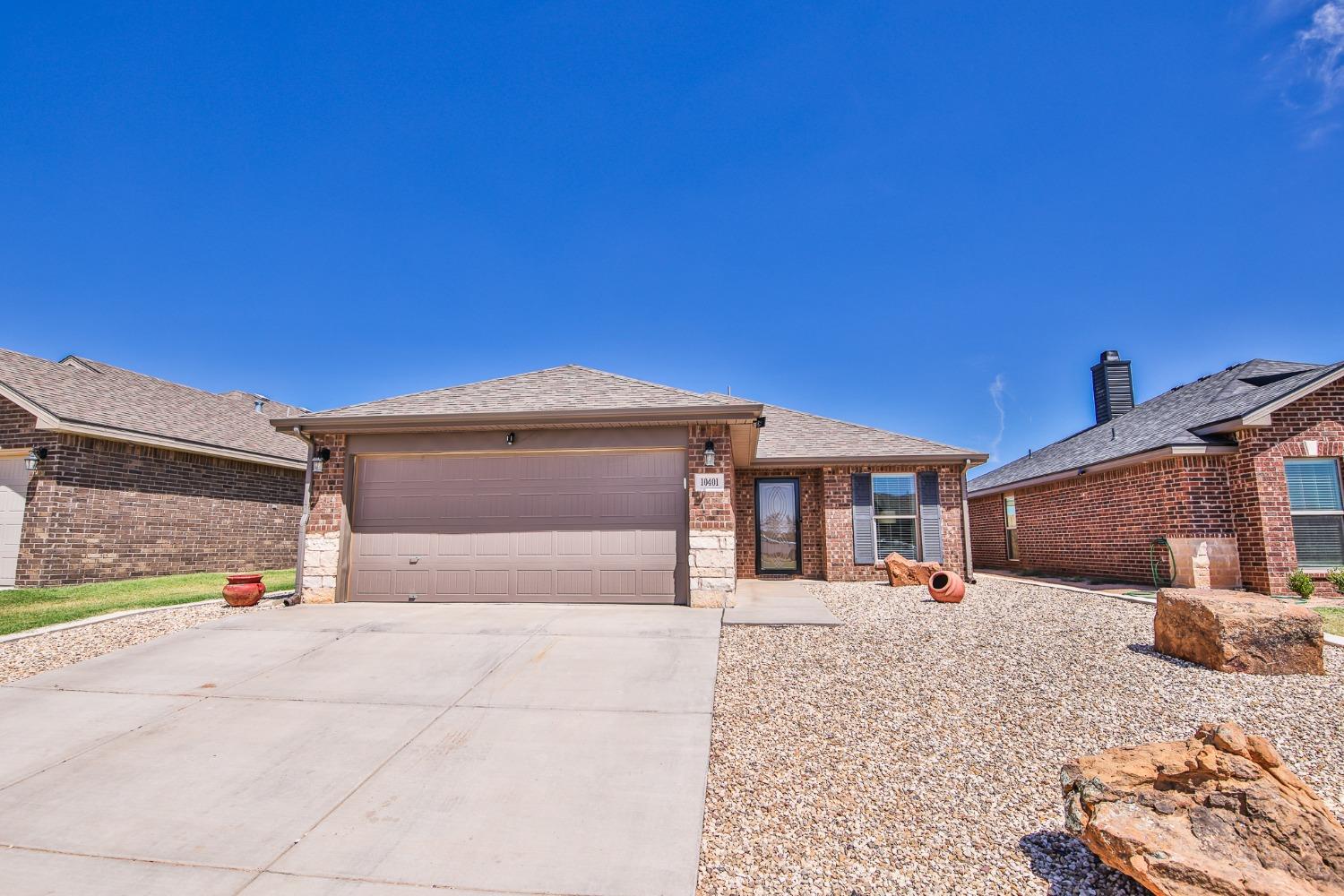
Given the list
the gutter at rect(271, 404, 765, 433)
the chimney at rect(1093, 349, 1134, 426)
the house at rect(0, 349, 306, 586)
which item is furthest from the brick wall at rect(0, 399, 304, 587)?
the chimney at rect(1093, 349, 1134, 426)

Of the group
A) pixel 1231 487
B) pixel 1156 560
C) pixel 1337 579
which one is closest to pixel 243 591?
pixel 1156 560

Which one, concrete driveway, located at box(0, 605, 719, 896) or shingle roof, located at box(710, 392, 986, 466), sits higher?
shingle roof, located at box(710, 392, 986, 466)

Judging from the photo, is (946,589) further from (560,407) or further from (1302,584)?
(560,407)

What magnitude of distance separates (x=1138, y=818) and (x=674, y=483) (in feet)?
21.2

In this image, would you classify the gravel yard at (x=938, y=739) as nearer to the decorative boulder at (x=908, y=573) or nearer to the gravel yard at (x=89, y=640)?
the decorative boulder at (x=908, y=573)

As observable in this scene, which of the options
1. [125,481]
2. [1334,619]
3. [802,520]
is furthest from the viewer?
[802,520]

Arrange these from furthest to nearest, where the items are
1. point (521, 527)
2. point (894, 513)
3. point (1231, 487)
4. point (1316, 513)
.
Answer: point (894, 513), point (1231, 487), point (1316, 513), point (521, 527)

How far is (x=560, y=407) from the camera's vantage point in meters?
8.49

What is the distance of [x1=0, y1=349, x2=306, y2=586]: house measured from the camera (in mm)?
11172

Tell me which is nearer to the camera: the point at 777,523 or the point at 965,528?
the point at 965,528

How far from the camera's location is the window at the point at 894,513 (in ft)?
41.3

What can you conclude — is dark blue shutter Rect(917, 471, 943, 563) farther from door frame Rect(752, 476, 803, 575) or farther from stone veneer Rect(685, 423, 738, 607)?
stone veneer Rect(685, 423, 738, 607)

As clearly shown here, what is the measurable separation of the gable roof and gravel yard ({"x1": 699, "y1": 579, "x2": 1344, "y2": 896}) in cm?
300

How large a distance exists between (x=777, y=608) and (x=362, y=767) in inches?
214
